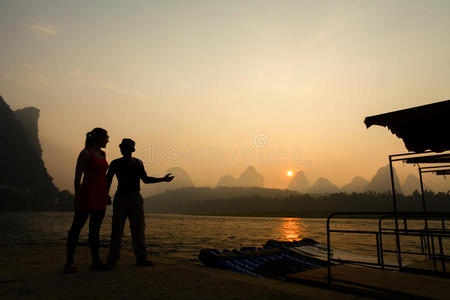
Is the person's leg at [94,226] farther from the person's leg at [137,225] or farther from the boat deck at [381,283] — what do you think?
the boat deck at [381,283]

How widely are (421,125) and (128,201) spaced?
5528mm

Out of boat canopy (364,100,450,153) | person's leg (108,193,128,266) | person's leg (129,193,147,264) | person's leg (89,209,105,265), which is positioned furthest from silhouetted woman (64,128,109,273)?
A: boat canopy (364,100,450,153)

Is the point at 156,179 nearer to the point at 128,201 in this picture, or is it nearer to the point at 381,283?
the point at 128,201

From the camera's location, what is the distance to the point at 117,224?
5.37 m

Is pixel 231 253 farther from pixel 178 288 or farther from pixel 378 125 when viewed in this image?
pixel 378 125

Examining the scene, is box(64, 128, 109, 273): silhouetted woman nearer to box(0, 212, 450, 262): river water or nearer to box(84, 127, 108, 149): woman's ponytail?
box(84, 127, 108, 149): woman's ponytail

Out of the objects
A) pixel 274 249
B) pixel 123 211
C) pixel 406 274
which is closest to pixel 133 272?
pixel 123 211

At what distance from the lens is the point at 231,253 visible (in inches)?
288

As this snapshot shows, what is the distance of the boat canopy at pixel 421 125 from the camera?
4478 millimetres

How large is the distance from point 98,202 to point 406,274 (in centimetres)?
533

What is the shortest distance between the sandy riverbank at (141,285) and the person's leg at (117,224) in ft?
0.94

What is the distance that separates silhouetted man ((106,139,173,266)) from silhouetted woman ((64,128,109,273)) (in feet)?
1.06

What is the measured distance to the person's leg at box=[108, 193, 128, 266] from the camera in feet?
17.2

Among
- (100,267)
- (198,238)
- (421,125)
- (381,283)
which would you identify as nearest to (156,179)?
(100,267)
